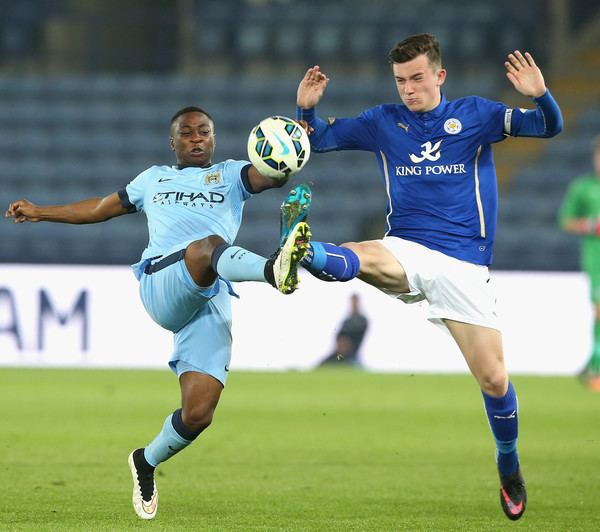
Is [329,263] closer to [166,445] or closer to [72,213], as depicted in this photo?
[166,445]

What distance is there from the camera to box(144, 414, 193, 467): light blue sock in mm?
5582

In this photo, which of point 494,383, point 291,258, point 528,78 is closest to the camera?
point 291,258

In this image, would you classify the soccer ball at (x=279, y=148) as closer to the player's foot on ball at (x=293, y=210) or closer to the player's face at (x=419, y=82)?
the player's foot on ball at (x=293, y=210)

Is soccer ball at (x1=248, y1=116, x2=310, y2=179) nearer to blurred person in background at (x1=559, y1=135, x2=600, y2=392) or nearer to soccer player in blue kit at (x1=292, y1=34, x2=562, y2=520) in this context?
soccer player in blue kit at (x1=292, y1=34, x2=562, y2=520)

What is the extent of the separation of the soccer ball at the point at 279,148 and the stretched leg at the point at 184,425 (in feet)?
3.19

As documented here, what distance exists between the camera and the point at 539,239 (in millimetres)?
15617

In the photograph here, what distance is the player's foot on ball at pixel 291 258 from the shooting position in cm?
485

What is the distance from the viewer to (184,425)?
5527 mm

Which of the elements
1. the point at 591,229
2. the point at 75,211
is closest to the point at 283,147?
the point at 75,211

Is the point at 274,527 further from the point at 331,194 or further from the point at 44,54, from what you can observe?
the point at 44,54

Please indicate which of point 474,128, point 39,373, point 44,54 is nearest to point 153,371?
point 39,373

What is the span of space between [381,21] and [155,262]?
1305 cm

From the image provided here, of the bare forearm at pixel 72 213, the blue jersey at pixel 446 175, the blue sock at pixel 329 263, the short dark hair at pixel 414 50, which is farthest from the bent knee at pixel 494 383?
the bare forearm at pixel 72 213

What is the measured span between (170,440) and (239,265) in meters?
1.00
